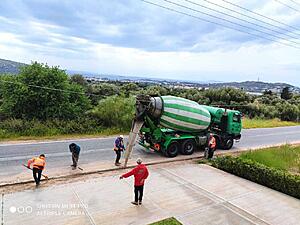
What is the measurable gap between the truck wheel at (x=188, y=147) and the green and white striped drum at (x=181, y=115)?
2.07 ft

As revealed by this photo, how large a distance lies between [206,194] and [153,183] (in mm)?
1972

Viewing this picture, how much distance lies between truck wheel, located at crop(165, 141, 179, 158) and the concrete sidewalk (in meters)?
3.12

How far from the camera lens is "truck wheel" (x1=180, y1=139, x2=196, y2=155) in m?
14.8

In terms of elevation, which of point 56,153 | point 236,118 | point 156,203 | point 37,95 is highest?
point 37,95

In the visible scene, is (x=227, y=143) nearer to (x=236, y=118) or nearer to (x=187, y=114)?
(x=236, y=118)

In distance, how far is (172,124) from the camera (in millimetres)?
14117

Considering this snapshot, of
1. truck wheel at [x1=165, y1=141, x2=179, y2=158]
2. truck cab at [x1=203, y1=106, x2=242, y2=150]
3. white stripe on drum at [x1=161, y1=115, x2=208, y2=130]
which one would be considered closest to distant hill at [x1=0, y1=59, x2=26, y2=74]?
white stripe on drum at [x1=161, y1=115, x2=208, y2=130]

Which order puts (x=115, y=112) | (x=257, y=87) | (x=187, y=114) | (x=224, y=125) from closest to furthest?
(x=187, y=114), (x=224, y=125), (x=115, y=112), (x=257, y=87)

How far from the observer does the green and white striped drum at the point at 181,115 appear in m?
13.8

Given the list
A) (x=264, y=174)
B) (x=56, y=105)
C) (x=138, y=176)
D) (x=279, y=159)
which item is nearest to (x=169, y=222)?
(x=138, y=176)

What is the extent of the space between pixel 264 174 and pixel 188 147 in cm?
483

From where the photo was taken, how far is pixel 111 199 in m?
8.84

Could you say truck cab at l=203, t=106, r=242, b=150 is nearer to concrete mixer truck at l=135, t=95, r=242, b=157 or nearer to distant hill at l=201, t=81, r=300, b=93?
concrete mixer truck at l=135, t=95, r=242, b=157

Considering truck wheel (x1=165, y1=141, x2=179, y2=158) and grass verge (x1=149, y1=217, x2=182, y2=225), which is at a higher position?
truck wheel (x1=165, y1=141, x2=179, y2=158)
